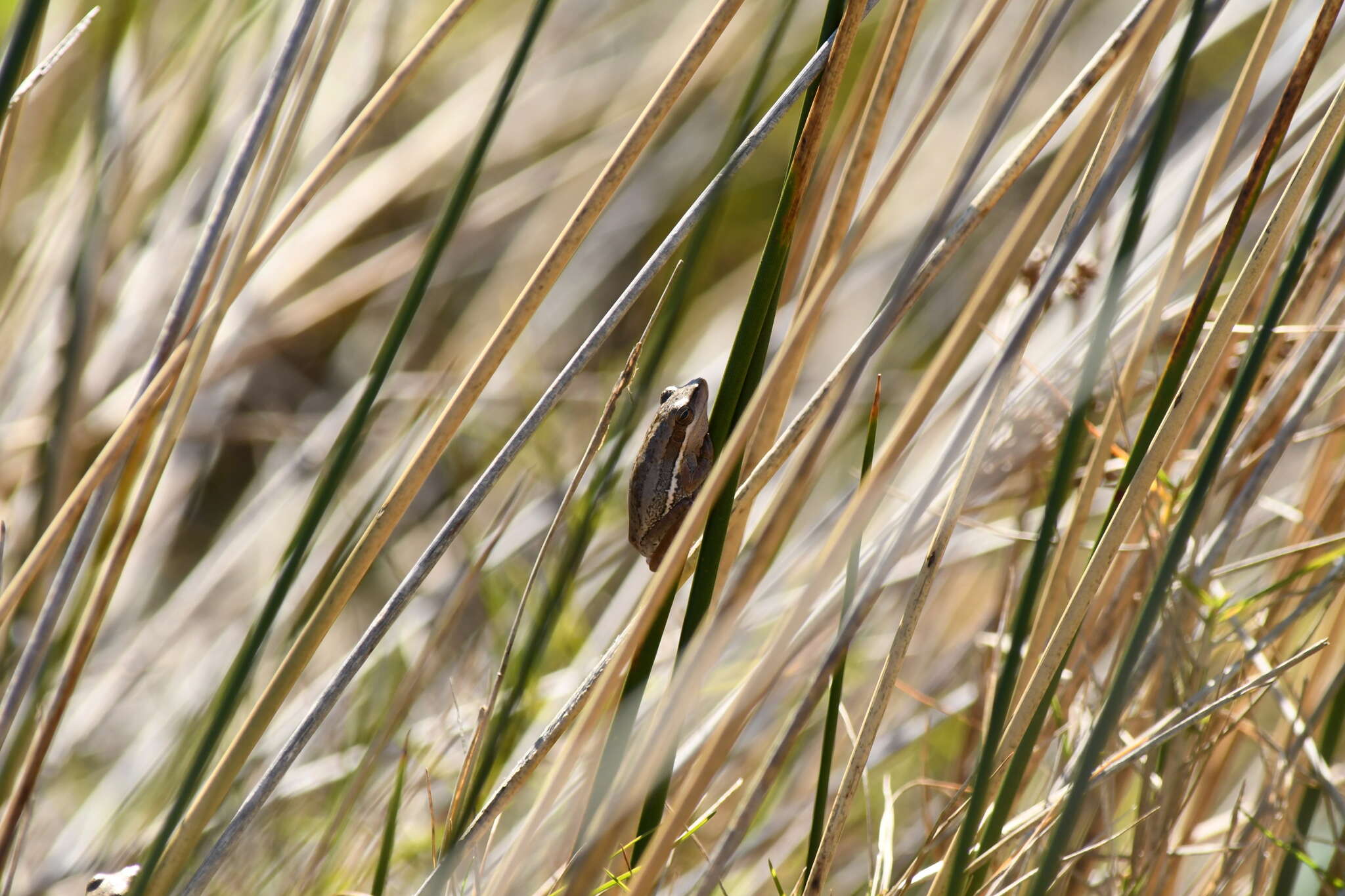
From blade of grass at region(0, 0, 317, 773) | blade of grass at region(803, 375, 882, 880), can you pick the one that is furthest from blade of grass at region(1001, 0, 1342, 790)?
blade of grass at region(0, 0, 317, 773)

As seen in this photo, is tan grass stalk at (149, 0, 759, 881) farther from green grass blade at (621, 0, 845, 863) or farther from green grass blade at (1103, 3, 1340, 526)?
green grass blade at (1103, 3, 1340, 526)

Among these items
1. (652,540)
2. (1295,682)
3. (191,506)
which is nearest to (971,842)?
(652,540)

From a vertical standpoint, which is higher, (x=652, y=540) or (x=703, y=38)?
(x=703, y=38)

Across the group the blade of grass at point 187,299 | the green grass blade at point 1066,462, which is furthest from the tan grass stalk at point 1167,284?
the blade of grass at point 187,299

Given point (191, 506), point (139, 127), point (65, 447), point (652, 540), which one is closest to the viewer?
point (65, 447)

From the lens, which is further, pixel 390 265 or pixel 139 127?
pixel 390 265

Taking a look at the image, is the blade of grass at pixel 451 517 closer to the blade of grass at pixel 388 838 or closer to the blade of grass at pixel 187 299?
the blade of grass at pixel 388 838

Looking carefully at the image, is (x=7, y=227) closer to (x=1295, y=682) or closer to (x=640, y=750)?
(x=640, y=750)

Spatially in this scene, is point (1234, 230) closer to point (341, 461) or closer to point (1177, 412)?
point (1177, 412)

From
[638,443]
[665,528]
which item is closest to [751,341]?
[665,528]
